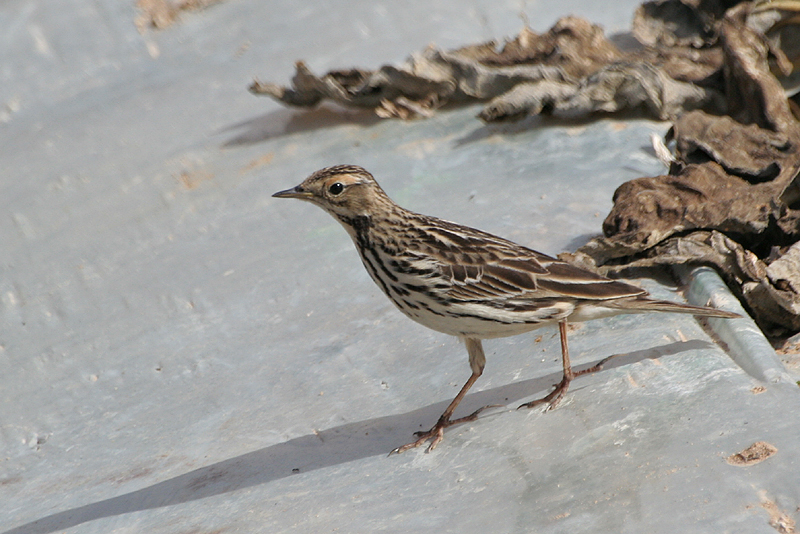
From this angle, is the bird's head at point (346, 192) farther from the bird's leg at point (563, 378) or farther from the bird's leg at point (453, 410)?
the bird's leg at point (563, 378)

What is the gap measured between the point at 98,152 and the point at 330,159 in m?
2.05

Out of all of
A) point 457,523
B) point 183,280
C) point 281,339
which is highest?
point 183,280

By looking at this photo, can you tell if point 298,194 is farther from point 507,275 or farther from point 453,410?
point 453,410

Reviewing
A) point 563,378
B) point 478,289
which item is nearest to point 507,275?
point 478,289

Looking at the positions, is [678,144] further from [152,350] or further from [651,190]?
[152,350]

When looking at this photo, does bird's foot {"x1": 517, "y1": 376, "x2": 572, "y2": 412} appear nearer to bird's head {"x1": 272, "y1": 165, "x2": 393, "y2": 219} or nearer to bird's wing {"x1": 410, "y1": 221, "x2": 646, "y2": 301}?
bird's wing {"x1": 410, "y1": 221, "x2": 646, "y2": 301}

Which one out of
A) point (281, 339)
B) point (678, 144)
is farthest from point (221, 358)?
point (678, 144)

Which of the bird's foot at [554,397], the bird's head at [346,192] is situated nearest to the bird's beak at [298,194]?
the bird's head at [346,192]

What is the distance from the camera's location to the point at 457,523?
3369mm

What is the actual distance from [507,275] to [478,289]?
163 mm

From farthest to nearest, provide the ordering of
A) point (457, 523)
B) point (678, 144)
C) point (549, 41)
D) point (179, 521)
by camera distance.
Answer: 1. point (549, 41)
2. point (678, 144)
3. point (179, 521)
4. point (457, 523)

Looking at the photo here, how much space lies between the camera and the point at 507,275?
166 inches

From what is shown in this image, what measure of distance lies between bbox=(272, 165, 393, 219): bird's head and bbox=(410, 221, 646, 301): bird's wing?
1.08ft

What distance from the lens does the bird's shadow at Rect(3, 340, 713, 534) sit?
157 inches
